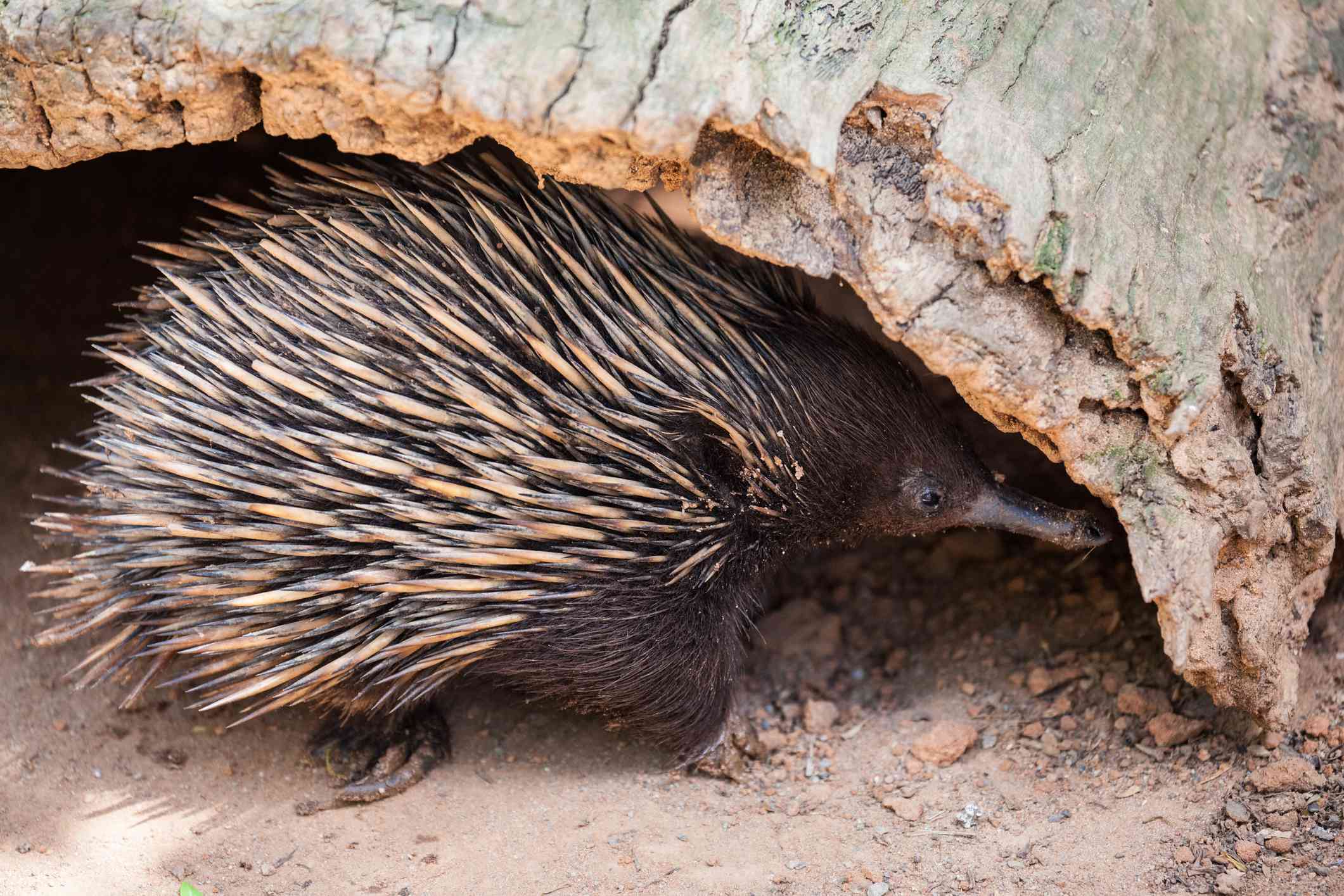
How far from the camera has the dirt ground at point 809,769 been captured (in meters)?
2.75

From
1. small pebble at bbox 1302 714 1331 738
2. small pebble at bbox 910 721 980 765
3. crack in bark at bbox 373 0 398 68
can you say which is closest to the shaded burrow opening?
small pebble at bbox 910 721 980 765

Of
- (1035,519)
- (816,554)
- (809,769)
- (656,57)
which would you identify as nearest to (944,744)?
(809,769)

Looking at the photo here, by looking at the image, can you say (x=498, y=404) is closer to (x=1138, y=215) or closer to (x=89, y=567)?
(x=89, y=567)

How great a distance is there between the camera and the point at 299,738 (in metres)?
3.53

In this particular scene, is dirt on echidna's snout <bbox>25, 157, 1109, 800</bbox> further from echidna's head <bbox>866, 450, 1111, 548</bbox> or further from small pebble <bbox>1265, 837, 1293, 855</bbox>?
small pebble <bbox>1265, 837, 1293, 855</bbox>

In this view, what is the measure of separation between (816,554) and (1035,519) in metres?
1.34

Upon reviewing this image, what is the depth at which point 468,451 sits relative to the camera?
110 inches

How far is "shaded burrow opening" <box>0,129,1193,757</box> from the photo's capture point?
3.61 m

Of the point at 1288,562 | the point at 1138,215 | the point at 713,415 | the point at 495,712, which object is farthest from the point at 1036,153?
the point at 495,712

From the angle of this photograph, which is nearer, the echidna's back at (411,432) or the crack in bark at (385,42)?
the crack in bark at (385,42)

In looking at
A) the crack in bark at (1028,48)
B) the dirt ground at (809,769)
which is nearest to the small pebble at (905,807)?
the dirt ground at (809,769)

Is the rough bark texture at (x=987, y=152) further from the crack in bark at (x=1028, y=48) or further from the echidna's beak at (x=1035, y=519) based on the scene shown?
the echidna's beak at (x=1035, y=519)

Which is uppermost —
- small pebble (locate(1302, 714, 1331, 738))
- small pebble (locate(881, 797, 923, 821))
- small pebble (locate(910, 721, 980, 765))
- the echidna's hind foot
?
small pebble (locate(1302, 714, 1331, 738))

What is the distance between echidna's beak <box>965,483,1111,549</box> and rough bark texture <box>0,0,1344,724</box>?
1.04 feet
